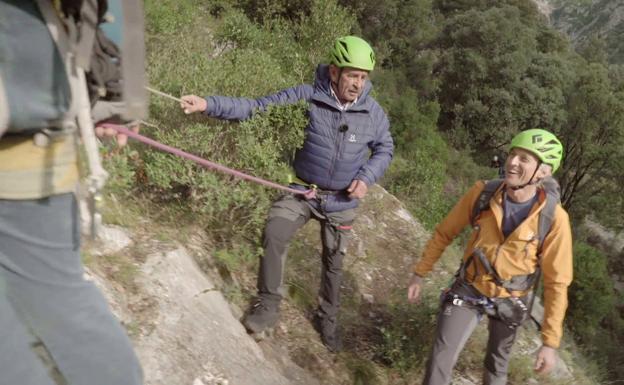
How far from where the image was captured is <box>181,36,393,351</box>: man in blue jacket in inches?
161

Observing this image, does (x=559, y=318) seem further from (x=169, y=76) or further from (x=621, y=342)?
(x=621, y=342)

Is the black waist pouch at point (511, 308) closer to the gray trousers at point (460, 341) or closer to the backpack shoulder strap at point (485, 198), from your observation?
the gray trousers at point (460, 341)

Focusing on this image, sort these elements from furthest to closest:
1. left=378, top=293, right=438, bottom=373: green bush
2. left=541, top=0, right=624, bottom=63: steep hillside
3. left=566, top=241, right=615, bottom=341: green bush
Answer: left=541, top=0, right=624, bottom=63: steep hillside, left=566, top=241, right=615, bottom=341: green bush, left=378, top=293, right=438, bottom=373: green bush

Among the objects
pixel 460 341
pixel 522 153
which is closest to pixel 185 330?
pixel 460 341

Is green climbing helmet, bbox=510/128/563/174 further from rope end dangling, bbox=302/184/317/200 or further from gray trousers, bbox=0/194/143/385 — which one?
gray trousers, bbox=0/194/143/385

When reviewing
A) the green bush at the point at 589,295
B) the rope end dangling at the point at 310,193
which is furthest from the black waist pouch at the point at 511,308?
the green bush at the point at 589,295

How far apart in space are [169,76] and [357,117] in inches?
86.8

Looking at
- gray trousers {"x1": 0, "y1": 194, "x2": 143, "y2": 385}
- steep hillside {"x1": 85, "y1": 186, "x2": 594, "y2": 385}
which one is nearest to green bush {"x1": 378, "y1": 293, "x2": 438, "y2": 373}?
steep hillside {"x1": 85, "y1": 186, "x2": 594, "y2": 385}

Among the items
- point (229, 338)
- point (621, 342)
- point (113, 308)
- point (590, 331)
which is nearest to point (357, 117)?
point (229, 338)

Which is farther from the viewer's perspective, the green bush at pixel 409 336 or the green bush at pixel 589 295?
the green bush at pixel 589 295

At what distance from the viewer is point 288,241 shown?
419 cm

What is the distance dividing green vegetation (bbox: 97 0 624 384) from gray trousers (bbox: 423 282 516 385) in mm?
1033

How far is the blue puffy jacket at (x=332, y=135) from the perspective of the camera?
4.16 meters

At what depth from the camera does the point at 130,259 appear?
3.52 metres
